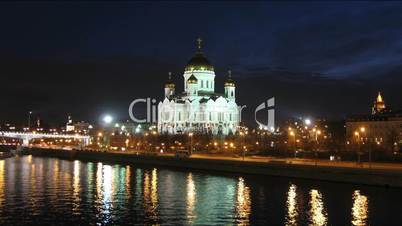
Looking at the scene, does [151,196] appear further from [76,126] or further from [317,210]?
[76,126]

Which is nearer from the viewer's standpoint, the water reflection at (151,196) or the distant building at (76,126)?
the water reflection at (151,196)

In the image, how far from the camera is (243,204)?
33.1m

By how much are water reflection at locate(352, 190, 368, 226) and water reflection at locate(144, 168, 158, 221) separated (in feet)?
30.6

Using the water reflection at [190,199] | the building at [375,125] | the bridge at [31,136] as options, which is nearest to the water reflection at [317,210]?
the water reflection at [190,199]

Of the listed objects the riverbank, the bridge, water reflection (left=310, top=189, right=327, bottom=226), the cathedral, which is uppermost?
the cathedral

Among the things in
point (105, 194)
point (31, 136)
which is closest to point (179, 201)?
point (105, 194)

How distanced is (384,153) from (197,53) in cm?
6036

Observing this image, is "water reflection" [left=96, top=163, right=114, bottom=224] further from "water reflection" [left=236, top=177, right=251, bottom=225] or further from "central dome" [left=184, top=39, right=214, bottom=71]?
"central dome" [left=184, top=39, right=214, bottom=71]

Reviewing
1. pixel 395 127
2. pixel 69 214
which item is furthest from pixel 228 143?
pixel 69 214

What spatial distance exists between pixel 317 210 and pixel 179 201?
7.91m

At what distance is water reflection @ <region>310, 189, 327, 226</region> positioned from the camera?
28.1 m

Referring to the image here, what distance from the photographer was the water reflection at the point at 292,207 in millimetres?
28123

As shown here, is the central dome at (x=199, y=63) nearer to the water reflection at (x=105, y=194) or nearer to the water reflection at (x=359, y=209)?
the water reflection at (x=105, y=194)

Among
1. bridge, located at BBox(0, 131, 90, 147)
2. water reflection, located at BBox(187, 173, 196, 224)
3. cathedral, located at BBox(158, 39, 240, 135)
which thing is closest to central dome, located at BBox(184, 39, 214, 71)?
cathedral, located at BBox(158, 39, 240, 135)
